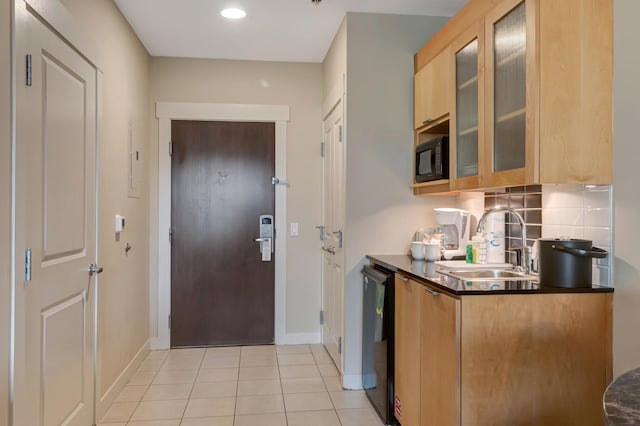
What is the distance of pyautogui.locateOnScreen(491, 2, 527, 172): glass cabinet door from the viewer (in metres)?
1.99

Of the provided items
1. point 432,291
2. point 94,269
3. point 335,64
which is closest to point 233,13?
point 335,64

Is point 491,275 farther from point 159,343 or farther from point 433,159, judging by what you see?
point 159,343

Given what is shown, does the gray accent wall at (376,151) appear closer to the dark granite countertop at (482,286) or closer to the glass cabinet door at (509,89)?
the dark granite countertop at (482,286)

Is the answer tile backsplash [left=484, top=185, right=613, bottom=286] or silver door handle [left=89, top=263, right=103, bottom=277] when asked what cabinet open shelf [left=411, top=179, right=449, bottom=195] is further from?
silver door handle [left=89, top=263, right=103, bottom=277]

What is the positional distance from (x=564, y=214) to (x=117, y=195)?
2604mm

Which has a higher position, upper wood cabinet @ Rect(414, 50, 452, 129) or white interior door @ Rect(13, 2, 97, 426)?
upper wood cabinet @ Rect(414, 50, 452, 129)

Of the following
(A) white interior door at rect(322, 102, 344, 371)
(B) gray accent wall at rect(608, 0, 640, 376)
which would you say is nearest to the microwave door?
(A) white interior door at rect(322, 102, 344, 371)

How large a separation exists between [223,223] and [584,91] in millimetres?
3030

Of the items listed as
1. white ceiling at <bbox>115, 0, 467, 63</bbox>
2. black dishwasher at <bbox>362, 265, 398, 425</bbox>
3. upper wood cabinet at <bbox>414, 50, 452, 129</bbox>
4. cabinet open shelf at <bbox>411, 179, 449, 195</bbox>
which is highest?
white ceiling at <bbox>115, 0, 467, 63</bbox>

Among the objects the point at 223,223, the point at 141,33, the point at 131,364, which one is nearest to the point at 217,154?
the point at 223,223

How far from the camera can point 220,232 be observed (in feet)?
13.7

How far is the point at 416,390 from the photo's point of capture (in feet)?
7.36

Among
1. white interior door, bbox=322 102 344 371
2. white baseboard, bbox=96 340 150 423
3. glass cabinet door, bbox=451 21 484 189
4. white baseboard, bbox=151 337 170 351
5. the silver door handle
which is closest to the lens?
glass cabinet door, bbox=451 21 484 189

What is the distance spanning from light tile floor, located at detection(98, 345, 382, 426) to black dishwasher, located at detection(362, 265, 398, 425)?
114 millimetres
